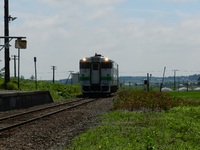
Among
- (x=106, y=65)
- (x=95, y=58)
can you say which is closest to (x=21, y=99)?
(x=95, y=58)

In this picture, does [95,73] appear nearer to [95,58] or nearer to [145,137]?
[95,58]

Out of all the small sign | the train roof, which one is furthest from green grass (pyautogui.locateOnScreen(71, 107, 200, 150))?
the train roof

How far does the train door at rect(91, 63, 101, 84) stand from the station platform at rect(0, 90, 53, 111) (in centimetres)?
776

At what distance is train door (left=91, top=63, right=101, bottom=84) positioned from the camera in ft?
133

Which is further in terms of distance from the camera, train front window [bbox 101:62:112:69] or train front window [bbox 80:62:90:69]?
train front window [bbox 80:62:90:69]

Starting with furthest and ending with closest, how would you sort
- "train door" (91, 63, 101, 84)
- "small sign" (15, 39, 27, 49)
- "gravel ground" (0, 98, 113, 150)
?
1. "train door" (91, 63, 101, 84)
2. "small sign" (15, 39, 27, 49)
3. "gravel ground" (0, 98, 113, 150)

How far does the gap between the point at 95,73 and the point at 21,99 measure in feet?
46.6

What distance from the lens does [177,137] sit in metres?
12.1

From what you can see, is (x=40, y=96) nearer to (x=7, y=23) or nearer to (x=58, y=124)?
(x=7, y=23)

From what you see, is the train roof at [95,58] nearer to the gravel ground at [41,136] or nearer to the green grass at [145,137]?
the gravel ground at [41,136]

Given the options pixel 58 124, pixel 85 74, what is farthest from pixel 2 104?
pixel 85 74

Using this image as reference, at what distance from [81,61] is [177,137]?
29.1 metres

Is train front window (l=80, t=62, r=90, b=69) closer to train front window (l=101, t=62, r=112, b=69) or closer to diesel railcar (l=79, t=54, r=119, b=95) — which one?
diesel railcar (l=79, t=54, r=119, b=95)

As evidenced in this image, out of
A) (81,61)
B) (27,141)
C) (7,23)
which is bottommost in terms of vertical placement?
(27,141)
